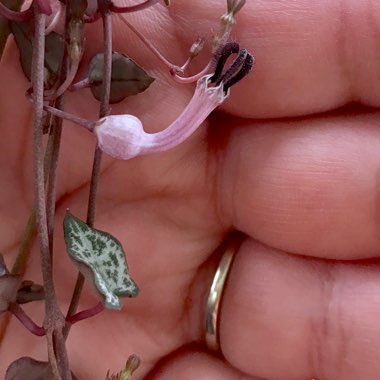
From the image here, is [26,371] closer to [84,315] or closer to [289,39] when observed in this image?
[84,315]

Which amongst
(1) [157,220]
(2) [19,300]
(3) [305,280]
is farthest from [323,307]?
(2) [19,300]

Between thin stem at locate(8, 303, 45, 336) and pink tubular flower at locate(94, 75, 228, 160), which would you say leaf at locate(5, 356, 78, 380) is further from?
pink tubular flower at locate(94, 75, 228, 160)

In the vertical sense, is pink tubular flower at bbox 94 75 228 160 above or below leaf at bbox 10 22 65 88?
below

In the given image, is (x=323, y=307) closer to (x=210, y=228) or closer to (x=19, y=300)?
(x=210, y=228)

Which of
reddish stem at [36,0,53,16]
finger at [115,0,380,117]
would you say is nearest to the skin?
finger at [115,0,380,117]

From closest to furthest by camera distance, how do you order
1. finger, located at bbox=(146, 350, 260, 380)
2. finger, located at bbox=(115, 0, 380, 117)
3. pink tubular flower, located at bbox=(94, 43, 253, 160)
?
pink tubular flower, located at bbox=(94, 43, 253, 160) < finger, located at bbox=(115, 0, 380, 117) < finger, located at bbox=(146, 350, 260, 380)

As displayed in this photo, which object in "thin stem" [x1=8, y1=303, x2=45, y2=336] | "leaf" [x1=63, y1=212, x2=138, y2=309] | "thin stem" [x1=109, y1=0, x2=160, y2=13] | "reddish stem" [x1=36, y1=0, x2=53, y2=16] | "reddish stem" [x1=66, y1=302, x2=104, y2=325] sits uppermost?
"thin stem" [x1=109, y1=0, x2=160, y2=13]
